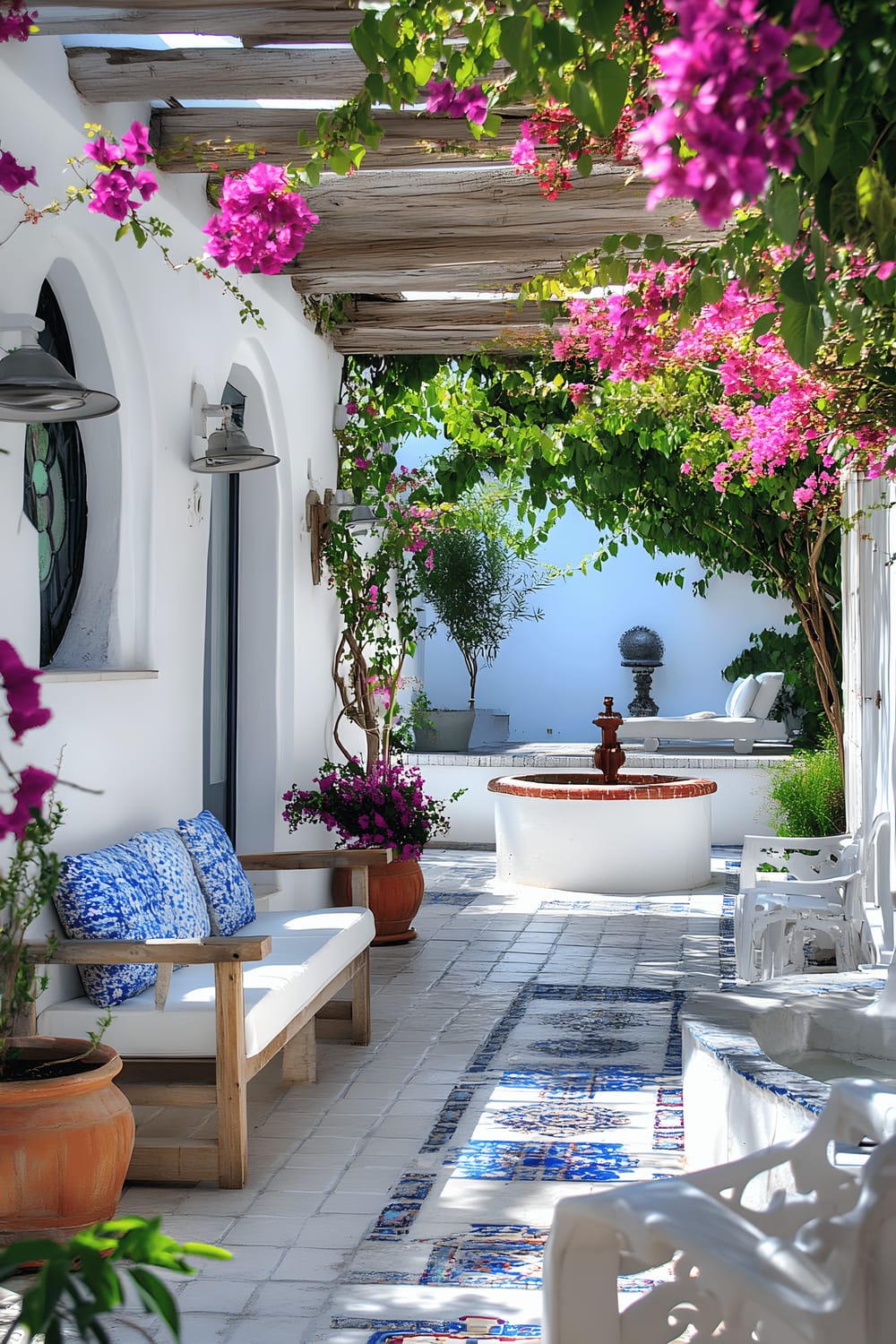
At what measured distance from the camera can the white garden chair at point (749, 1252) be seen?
4.95 feet

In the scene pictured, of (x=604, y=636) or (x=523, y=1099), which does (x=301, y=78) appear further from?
(x=604, y=636)

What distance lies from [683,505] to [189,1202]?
254 inches

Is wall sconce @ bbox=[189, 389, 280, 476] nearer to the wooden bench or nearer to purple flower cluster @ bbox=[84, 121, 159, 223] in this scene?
purple flower cluster @ bbox=[84, 121, 159, 223]

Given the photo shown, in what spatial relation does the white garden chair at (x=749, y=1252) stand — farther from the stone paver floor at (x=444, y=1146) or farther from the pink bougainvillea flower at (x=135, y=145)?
the pink bougainvillea flower at (x=135, y=145)

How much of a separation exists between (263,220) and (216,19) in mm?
1175

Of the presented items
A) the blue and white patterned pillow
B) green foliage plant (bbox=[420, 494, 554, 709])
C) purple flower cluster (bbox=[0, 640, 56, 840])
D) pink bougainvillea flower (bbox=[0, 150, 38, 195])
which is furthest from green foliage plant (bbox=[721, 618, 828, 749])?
purple flower cluster (bbox=[0, 640, 56, 840])

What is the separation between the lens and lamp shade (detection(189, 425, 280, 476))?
4980 mm

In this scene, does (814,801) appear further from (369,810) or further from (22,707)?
(22,707)

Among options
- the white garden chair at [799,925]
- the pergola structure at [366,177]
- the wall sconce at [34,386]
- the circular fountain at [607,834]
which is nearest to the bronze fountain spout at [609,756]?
the circular fountain at [607,834]

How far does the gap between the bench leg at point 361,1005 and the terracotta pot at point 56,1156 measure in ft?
6.43

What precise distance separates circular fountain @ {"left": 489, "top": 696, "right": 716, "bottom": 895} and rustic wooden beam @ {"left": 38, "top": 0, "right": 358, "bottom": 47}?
535cm

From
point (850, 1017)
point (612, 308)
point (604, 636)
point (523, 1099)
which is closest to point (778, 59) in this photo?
point (612, 308)

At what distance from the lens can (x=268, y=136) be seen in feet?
15.0

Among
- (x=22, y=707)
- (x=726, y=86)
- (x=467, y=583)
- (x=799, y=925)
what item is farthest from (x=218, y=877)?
(x=467, y=583)
